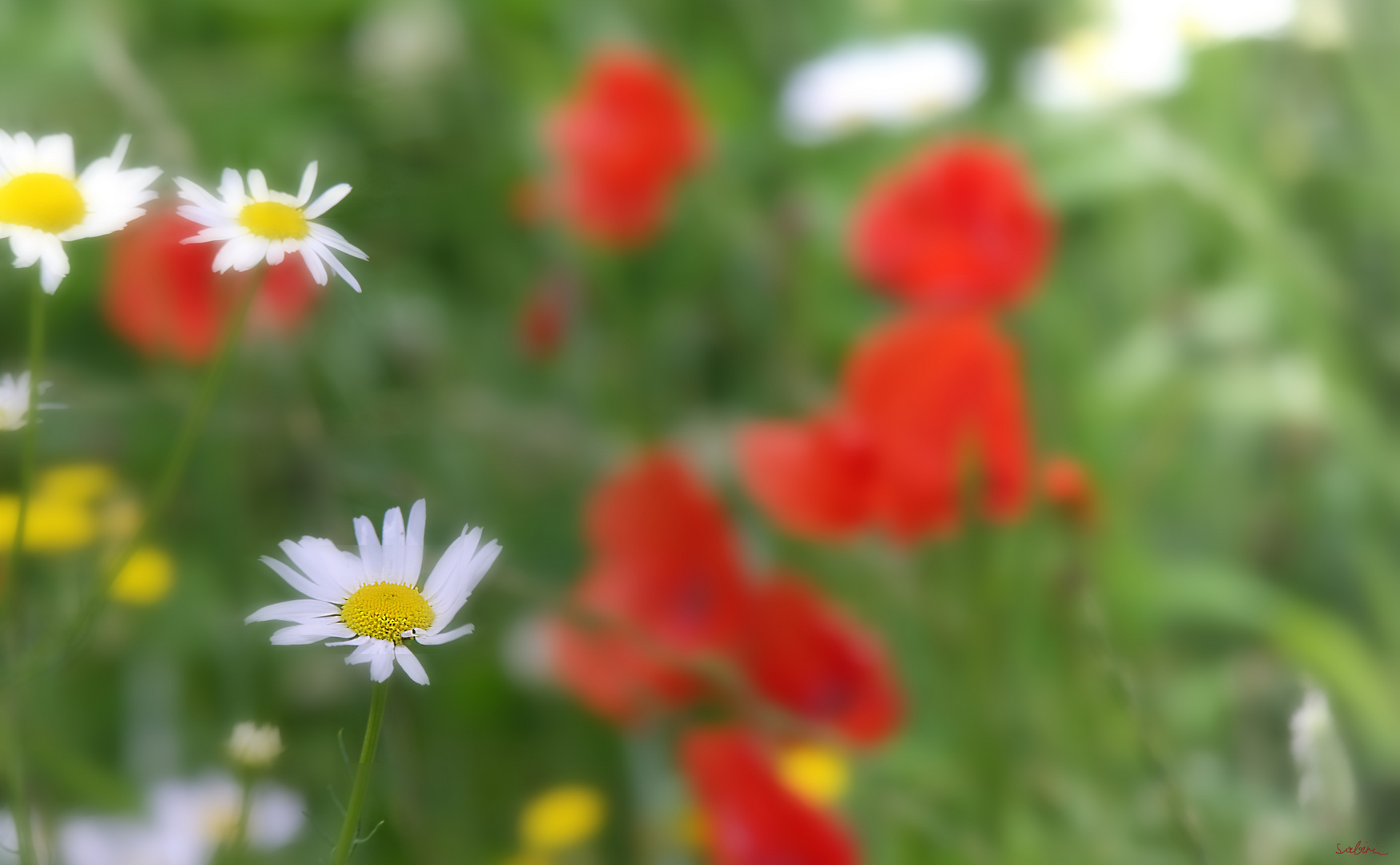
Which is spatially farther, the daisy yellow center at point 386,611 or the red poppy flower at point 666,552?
the red poppy flower at point 666,552

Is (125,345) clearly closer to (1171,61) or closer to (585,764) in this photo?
(585,764)

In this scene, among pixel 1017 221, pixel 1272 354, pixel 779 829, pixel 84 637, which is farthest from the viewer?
pixel 1272 354

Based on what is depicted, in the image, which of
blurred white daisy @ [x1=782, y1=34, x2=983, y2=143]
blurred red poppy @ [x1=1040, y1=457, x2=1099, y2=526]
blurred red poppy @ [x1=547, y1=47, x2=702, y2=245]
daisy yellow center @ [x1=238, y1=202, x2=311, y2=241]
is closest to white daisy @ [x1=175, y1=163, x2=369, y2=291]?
daisy yellow center @ [x1=238, y1=202, x2=311, y2=241]

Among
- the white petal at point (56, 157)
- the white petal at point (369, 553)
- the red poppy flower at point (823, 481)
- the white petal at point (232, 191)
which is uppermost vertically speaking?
the red poppy flower at point (823, 481)

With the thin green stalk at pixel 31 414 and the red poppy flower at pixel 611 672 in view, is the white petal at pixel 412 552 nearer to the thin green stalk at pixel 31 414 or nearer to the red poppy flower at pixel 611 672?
the thin green stalk at pixel 31 414

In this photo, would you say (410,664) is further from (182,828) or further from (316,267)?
(182,828)

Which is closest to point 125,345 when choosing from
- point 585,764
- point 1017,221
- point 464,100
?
point 464,100

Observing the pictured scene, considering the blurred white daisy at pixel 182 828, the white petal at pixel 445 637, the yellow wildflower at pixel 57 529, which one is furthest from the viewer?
the yellow wildflower at pixel 57 529

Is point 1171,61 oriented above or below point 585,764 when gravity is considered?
above
